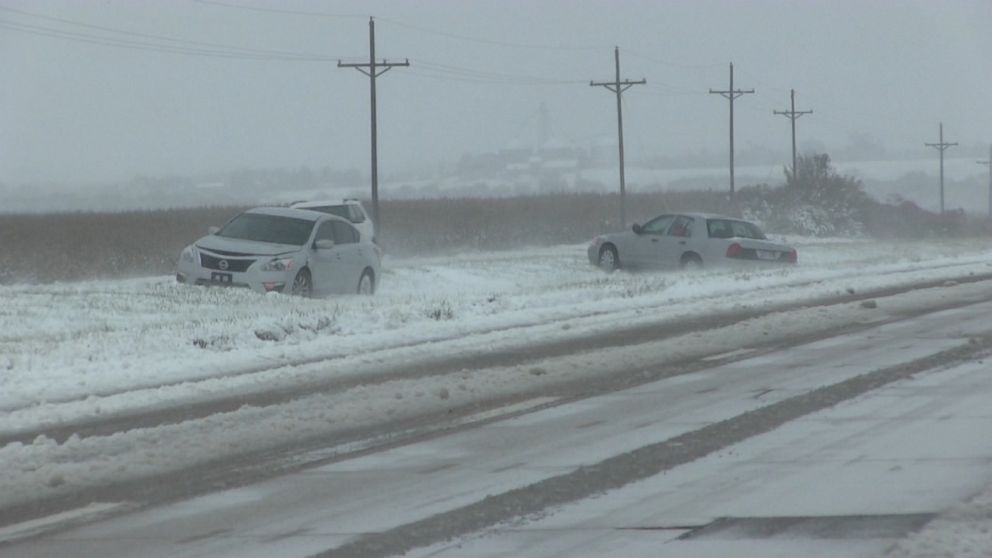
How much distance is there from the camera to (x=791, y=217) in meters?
77.3

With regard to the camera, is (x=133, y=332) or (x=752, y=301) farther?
(x=752, y=301)

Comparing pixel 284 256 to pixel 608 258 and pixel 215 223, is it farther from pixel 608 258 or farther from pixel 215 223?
pixel 215 223

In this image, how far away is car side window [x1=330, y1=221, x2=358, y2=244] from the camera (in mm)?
24500

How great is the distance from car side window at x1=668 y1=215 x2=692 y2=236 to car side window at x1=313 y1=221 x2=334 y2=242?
952cm

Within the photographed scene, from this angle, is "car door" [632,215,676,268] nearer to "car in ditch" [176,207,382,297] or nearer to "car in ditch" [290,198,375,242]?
"car in ditch" [290,198,375,242]

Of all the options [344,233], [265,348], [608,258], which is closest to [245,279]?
[344,233]

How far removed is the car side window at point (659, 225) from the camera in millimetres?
A: 31719

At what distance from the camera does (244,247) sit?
2314 centimetres

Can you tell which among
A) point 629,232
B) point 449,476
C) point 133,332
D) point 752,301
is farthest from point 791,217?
point 449,476

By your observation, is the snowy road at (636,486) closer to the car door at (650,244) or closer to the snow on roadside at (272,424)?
the snow on roadside at (272,424)

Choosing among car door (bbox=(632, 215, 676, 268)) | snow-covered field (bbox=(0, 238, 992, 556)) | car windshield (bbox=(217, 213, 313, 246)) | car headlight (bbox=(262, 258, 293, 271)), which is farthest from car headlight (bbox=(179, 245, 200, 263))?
car door (bbox=(632, 215, 676, 268))

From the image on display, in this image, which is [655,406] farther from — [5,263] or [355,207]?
[5,263]

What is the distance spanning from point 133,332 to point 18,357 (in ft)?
8.56

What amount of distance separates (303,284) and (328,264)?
84 centimetres
